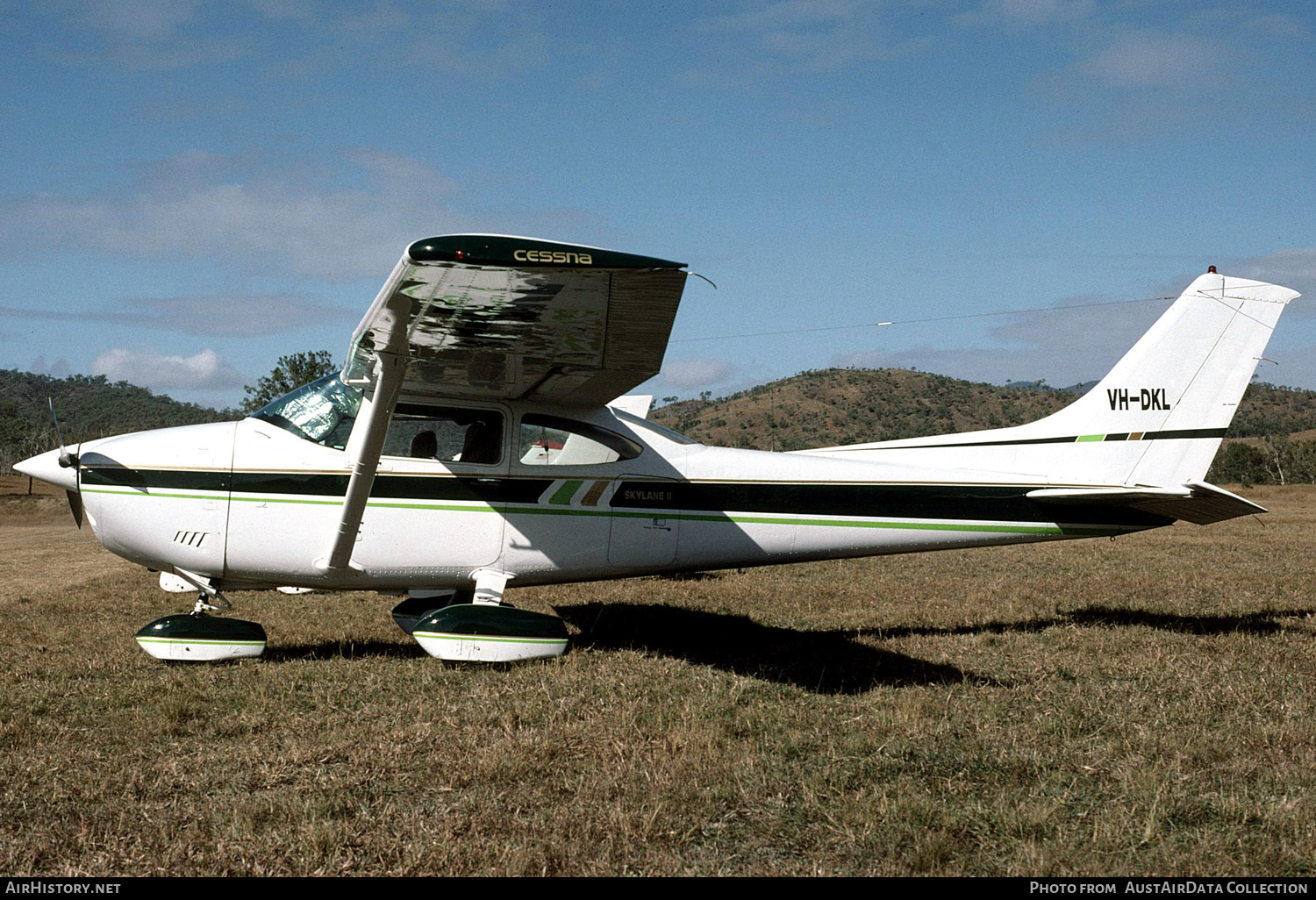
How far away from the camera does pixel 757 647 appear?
7.68 meters

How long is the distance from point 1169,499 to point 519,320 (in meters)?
5.67

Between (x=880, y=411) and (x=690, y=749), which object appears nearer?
(x=690, y=749)

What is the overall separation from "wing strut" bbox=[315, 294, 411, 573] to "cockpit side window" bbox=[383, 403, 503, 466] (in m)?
0.31

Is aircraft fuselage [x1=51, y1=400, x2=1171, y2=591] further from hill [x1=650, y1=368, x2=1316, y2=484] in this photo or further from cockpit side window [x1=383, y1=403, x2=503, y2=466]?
hill [x1=650, y1=368, x2=1316, y2=484]

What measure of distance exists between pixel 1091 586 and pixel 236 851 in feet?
33.3

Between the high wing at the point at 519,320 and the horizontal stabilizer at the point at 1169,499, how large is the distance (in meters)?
3.88

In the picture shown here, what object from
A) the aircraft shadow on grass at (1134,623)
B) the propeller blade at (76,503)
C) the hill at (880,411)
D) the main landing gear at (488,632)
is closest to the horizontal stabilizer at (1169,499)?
the aircraft shadow on grass at (1134,623)

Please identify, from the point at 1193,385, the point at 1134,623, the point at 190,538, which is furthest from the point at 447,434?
the point at 1193,385

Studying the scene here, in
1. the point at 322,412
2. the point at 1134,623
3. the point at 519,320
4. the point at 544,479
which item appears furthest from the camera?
the point at 1134,623

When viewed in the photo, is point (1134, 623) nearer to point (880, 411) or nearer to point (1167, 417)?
point (1167, 417)

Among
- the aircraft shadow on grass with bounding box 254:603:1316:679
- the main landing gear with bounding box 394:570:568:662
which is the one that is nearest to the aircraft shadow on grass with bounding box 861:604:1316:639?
the aircraft shadow on grass with bounding box 254:603:1316:679

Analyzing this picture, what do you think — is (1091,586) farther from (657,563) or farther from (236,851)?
(236,851)

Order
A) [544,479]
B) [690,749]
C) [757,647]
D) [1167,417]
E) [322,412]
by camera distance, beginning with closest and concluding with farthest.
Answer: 1. [690,749]
2. [322,412]
3. [544,479]
4. [757,647]
5. [1167,417]
